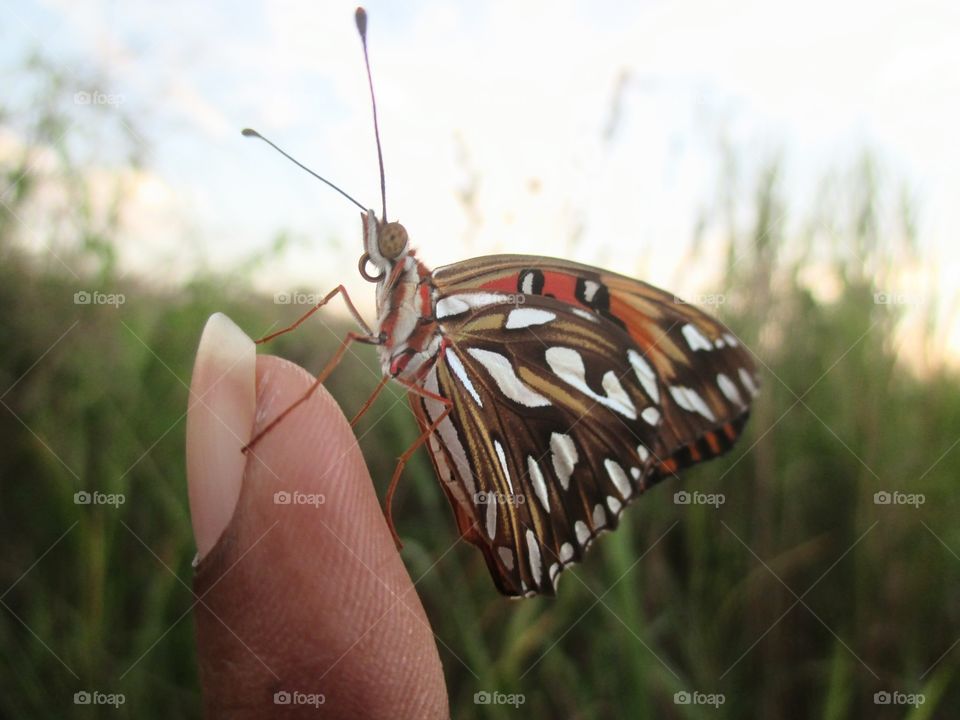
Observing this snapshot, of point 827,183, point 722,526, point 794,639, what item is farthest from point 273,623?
point 827,183

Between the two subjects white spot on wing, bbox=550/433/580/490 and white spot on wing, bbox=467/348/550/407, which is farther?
white spot on wing, bbox=550/433/580/490

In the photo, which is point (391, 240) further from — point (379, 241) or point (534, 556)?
point (534, 556)

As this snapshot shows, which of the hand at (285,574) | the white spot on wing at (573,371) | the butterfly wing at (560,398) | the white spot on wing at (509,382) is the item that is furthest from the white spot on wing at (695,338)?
the hand at (285,574)

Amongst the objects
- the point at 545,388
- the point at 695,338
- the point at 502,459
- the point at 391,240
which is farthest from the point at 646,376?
the point at 391,240

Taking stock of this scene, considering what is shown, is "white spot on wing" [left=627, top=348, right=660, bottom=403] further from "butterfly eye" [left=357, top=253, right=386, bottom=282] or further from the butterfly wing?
"butterfly eye" [left=357, top=253, right=386, bottom=282]

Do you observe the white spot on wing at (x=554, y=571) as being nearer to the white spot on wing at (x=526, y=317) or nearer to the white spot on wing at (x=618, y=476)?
the white spot on wing at (x=618, y=476)

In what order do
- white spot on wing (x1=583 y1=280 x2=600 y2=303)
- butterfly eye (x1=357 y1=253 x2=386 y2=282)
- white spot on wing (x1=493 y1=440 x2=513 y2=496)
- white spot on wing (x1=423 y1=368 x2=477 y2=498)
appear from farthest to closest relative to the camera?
white spot on wing (x1=583 y1=280 x2=600 y2=303), white spot on wing (x1=493 y1=440 x2=513 y2=496), white spot on wing (x1=423 y1=368 x2=477 y2=498), butterfly eye (x1=357 y1=253 x2=386 y2=282)

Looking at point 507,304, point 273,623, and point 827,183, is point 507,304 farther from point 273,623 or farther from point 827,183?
point 827,183

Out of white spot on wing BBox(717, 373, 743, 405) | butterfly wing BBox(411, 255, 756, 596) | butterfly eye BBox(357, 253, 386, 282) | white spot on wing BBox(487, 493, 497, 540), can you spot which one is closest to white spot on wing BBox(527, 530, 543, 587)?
butterfly wing BBox(411, 255, 756, 596)
